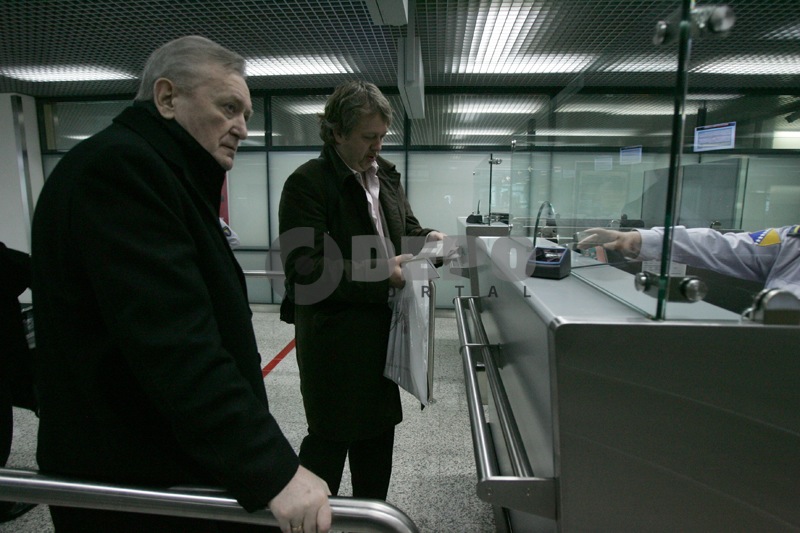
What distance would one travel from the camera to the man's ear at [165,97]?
0.70m

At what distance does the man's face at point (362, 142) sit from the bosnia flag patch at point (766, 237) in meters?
0.95

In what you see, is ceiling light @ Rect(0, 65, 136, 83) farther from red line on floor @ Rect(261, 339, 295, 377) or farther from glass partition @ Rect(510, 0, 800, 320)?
glass partition @ Rect(510, 0, 800, 320)

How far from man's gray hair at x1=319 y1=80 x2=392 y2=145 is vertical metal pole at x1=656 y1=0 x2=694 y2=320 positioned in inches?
31.8

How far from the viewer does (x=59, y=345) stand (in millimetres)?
652

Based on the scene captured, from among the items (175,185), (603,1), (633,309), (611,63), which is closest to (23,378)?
(175,185)

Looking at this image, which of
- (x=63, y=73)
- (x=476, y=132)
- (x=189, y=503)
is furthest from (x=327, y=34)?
(x=189, y=503)

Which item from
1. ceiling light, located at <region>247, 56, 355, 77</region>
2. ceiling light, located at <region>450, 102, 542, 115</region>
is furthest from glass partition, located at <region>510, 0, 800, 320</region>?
ceiling light, located at <region>450, 102, 542, 115</region>

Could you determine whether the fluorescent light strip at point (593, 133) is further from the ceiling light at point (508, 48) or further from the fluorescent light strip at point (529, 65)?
the fluorescent light strip at point (529, 65)

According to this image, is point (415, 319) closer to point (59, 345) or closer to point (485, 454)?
point (485, 454)

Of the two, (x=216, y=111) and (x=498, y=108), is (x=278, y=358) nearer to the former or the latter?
(x=216, y=111)

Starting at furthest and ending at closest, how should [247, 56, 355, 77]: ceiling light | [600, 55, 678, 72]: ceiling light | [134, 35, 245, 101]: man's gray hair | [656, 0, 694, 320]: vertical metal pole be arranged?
1. [247, 56, 355, 77]: ceiling light
2. [600, 55, 678, 72]: ceiling light
3. [134, 35, 245, 101]: man's gray hair
4. [656, 0, 694, 320]: vertical metal pole

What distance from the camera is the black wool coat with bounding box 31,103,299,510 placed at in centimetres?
57

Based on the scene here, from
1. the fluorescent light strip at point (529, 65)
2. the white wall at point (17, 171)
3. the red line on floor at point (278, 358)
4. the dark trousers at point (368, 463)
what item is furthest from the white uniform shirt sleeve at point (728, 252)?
the white wall at point (17, 171)

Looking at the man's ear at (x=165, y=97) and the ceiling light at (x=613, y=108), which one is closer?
the man's ear at (x=165, y=97)
